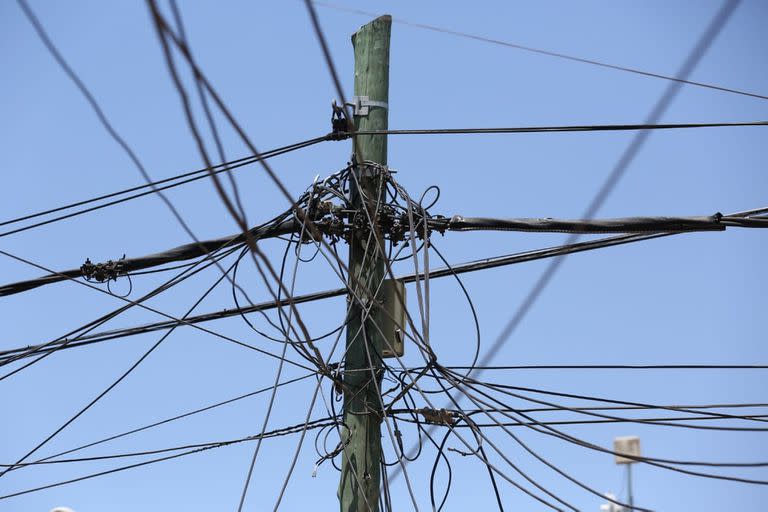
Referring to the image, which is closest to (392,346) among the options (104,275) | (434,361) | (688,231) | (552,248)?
(434,361)

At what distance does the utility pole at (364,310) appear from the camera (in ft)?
19.4

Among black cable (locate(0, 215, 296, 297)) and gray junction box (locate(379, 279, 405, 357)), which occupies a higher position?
black cable (locate(0, 215, 296, 297))

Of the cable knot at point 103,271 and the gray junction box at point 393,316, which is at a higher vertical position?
the cable knot at point 103,271

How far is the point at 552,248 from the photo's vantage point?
6680mm

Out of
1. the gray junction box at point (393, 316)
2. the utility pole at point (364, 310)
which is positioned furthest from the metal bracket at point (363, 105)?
the gray junction box at point (393, 316)

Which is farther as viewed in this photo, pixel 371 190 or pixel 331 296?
pixel 331 296

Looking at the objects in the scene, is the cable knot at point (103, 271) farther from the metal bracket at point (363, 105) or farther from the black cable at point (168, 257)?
the metal bracket at point (363, 105)

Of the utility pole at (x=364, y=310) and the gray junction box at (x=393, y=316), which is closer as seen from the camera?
the utility pole at (x=364, y=310)

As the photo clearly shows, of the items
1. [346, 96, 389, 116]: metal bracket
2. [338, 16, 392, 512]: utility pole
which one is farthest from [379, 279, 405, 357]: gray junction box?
[346, 96, 389, 116]: metal bracket

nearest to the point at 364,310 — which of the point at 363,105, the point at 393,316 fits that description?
the point at 393,316

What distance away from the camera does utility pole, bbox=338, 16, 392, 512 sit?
19.4 feet

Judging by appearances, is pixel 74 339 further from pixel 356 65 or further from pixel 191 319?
pixel 356 65

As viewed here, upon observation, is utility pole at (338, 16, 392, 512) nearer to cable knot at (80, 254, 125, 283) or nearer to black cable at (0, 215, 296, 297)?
black cable at (0, 215, 296, 297)

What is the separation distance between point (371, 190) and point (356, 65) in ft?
2.94
